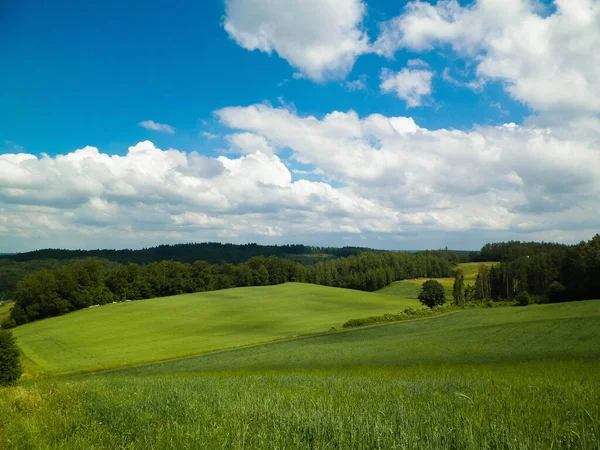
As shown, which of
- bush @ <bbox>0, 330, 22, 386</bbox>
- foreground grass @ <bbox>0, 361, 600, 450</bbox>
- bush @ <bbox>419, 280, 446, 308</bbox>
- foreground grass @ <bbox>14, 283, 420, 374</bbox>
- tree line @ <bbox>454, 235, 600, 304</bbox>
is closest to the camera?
foreground grass @ <bbox>0, 361, 600, 450</bbox>

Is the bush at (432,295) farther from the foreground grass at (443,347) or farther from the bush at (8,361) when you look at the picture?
the bush at (8,361)

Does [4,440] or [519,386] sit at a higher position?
[519,386]

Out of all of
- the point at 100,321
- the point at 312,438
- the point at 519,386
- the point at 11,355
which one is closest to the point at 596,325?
the point at 519,386

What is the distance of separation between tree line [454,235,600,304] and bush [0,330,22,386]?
7567cm

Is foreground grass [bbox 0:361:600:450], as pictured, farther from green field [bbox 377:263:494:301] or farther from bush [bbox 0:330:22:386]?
green field [bbox 377:263:494:301]

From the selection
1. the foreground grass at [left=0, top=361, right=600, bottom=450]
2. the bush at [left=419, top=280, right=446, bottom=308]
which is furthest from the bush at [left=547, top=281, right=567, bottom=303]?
the foreground grass at [left=0, top=361, right=600, bottom=450]

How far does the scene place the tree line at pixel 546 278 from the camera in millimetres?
73188

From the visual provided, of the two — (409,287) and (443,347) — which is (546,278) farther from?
(443,347)

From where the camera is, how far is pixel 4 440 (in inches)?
311

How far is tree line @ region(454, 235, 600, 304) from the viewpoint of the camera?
73.2 meters

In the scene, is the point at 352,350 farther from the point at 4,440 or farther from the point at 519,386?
the point at 4,440

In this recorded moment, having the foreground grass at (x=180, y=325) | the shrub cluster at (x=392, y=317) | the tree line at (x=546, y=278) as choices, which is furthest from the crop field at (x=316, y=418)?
the tree line at (x=546, y=278)

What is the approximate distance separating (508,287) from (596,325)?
78283 millimetres

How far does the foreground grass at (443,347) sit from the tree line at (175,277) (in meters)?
65.0
